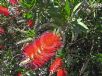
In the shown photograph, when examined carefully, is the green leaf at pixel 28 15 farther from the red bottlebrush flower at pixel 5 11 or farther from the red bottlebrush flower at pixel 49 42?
the red bottlebrush flower at pixel 49 42

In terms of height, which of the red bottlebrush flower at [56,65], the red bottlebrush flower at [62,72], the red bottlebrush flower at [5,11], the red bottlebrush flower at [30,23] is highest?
the red bottlebrush flower at [5,11]

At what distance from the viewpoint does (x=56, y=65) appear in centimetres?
339

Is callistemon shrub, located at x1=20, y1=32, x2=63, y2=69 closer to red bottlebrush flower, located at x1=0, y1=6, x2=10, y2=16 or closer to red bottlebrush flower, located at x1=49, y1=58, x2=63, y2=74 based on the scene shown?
red bottlebrush flower, located at x1=49, y1=58, x2=63, y2=74

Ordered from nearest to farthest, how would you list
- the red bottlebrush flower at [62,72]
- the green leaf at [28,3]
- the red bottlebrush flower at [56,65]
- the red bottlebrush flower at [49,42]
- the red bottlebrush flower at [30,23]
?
the red bottlebrush flower at [49,42]
the red bottlebrush flower at [56,65]
the red bottlebrush flower at [62,72]
the green leaf at [28,3]
the red bottlebrush flower at [30,23]

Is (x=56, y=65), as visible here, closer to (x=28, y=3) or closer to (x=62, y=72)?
(x=62, y=72)

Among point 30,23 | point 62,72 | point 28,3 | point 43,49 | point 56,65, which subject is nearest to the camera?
point 43,49

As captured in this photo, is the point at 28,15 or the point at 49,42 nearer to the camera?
the point at 49,42

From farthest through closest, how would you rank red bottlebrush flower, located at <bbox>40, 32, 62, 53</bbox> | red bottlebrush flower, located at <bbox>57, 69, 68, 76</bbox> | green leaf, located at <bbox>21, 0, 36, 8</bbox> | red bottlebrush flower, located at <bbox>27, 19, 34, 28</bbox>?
1. red bottlebrush flower, located at <bbox>27, 19, 34, 28</bbox>
2. green leaf, located at <bbox>21, 0, 36, 8</bbox>
3. red bottlebrush flower, located at <bbox>57, 69, 68, 76</bbox>
4. red bottlebrush flower, located at <bbox>40, 32, 62, 53</bbox>

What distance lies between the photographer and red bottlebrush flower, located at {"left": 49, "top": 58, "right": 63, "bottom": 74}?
11.1ft

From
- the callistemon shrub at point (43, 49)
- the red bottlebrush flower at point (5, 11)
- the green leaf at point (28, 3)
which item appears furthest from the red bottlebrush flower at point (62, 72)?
the red bottlebrush flower at point (5, 11)

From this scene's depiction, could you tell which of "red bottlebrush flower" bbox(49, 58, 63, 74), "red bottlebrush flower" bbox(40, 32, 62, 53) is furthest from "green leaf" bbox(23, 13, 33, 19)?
"red bottlebrush flower" bbox(40, 32, 62, 53)

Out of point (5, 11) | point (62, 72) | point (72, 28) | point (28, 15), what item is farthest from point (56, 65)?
point (5, 11)

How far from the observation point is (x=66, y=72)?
368 cm

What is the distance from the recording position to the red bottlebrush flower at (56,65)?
11.1 ft
